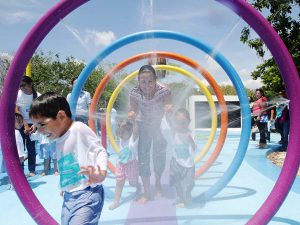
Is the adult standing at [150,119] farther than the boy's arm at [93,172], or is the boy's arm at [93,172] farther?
the adult standing at [150,119]

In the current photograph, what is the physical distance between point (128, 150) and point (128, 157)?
0.08 meters

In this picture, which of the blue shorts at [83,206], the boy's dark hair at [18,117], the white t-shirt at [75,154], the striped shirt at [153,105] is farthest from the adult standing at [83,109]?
the blue shorts at [83,206]

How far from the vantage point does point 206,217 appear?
4.00 meters

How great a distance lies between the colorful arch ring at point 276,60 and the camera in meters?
2.82

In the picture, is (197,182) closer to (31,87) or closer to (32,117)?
(32,117)

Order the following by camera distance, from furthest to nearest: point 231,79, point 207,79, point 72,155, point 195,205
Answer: point 207,79 → point 231,79 → point 195,205 → point 72,155

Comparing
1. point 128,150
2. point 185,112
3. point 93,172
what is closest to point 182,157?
point 185,112

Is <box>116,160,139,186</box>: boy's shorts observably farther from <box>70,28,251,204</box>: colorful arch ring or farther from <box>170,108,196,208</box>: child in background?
<box>70,28,251,204</box>: colorful arch ring

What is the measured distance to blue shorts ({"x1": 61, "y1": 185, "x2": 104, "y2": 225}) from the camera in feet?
7.97

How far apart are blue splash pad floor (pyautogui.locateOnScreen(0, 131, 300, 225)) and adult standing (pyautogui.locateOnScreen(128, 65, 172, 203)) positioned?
175 mm

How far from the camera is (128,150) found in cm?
390

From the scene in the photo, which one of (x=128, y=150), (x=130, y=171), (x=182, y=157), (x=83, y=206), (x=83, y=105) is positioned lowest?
(x=83, y=206)

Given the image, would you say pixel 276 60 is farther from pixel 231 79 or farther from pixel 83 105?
pixel 83 105

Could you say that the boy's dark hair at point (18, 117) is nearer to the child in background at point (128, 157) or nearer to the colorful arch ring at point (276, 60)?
the child in background at point (128, 157)
